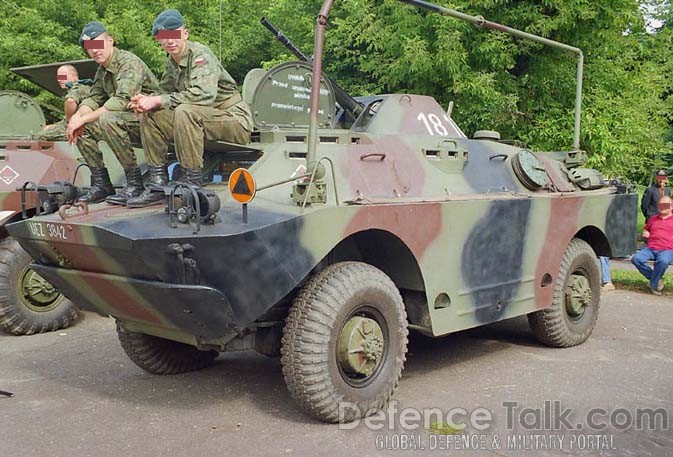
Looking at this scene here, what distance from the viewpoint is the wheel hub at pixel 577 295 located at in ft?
23.9

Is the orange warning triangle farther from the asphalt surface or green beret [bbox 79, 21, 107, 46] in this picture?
green beret [bbox 79, 21, 107, 46]

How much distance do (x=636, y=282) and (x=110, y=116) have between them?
24.6 ft

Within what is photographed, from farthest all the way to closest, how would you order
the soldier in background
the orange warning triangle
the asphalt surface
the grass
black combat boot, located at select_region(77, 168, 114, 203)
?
the soldier in background → the grass → black combat boot, located at select_region(77, 168, 114, 203) → the asphalt surface → the orange warning triangle

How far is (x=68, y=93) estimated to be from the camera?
639 centimetres

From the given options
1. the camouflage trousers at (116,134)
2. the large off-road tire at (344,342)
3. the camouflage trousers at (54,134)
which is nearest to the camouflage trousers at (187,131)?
the camouflage trousers at (116,134)

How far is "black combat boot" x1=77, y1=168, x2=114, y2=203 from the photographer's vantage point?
5863 mm

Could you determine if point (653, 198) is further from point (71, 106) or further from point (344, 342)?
point (71, 106)

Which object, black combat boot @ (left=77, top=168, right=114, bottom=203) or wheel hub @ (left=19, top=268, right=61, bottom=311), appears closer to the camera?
black combat boot @ (left=77, top=168, right=114, bottom=203)

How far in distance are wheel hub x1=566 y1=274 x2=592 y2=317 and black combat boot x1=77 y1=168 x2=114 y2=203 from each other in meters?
3.86

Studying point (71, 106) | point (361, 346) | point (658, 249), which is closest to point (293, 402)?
point (361, 346)

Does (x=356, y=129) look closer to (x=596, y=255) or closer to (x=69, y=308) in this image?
(x=596, y=255)

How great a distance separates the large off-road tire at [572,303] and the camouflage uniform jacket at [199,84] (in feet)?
10.1

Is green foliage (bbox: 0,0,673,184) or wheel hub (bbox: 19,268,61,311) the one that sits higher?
green foliage (bbox: 0,0,673,184)

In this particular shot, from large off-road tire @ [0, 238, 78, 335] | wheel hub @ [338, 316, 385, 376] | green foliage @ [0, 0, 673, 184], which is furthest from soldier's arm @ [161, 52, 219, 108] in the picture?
Answer: green foliage @ [0, 0, 673, 184]
